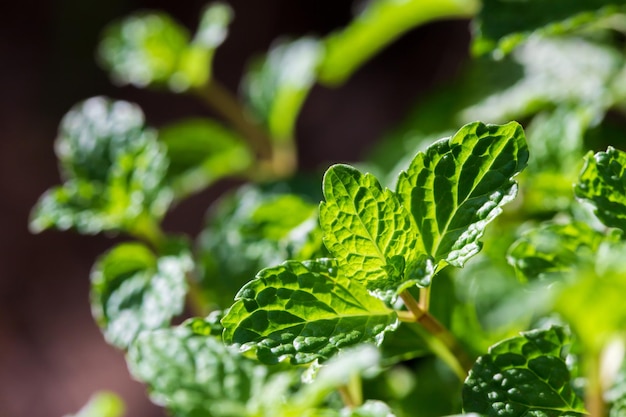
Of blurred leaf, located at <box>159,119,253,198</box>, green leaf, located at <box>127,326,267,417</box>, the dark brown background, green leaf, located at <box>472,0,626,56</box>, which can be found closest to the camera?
green leaf, located at <box>127,326,267,417</box>

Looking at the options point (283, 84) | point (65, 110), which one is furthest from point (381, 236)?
point (65, 110)

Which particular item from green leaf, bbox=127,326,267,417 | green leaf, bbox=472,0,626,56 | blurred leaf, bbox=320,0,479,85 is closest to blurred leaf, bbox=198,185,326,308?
green leaf, bbox=127,326,267,417

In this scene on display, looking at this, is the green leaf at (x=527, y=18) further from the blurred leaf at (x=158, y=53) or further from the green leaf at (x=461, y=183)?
the blurred leaf at (x=158, y=53)

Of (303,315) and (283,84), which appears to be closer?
(303,315)

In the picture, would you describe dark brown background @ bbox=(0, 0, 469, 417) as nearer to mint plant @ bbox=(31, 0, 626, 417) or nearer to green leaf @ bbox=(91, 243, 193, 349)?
mint plant @ bbox=(31, 0, 626, 417)

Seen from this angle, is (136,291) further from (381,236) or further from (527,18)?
(527,18)

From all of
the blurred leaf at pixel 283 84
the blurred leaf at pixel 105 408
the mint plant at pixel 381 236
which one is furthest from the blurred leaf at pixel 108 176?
the blurred leaf at pixel 283 84
